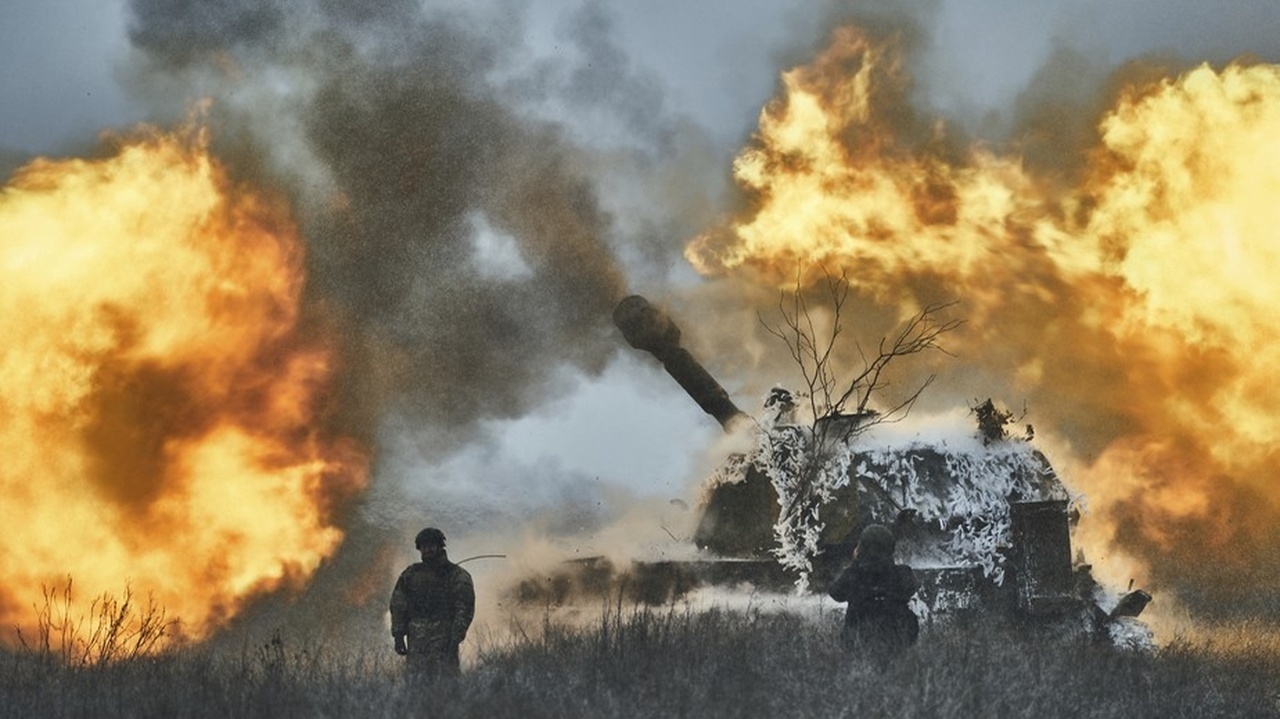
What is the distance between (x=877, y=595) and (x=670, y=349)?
6.70 metres

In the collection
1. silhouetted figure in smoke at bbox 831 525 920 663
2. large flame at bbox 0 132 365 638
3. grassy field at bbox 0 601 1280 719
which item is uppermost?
large flame at bbox 0 132 365 638

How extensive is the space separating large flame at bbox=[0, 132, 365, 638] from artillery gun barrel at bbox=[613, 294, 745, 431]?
4742 millimetres

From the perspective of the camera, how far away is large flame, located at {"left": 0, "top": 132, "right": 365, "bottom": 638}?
14828 millimetres

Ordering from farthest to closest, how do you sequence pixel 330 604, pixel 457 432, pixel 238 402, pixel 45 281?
pixel 457 432
pixel 330 604
pixel 238 402
pixel 45 281

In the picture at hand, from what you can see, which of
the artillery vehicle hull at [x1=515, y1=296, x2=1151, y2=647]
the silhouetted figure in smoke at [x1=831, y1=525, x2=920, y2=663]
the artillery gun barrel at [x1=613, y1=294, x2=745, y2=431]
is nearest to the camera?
the silhouetted figure in smoke at [x1=831, y1=525, x2=920, y2=663]

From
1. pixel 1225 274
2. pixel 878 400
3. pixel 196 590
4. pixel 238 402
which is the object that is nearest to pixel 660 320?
pixel 878 400

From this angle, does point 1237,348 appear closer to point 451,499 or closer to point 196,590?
point 451,499

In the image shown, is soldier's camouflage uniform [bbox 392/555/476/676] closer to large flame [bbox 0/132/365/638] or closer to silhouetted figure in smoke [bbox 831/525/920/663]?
silhouetted figure in smoke [bbox 831/525/920/663]

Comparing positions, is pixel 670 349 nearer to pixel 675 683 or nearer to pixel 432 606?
pixel 432 606

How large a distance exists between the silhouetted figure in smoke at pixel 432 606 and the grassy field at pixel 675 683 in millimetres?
361

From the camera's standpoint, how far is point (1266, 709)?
1064 centimetres

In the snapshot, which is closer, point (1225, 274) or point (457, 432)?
point (1225, 274)

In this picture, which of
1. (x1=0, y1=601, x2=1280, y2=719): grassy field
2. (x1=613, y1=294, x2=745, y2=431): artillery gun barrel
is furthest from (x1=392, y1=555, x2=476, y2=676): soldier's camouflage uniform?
(x1=613, y1=294, x2=745, y2=431): artillery gun barrel

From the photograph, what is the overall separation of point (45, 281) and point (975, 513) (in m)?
12.0
